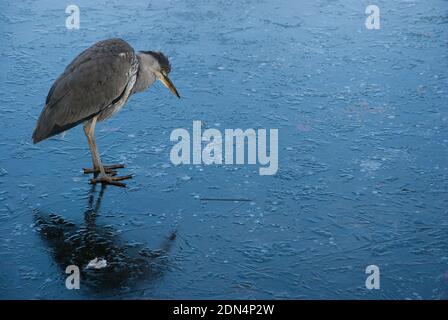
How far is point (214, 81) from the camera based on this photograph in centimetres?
782

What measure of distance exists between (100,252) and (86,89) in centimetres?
153

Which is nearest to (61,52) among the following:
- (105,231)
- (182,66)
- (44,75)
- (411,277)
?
(44,75)

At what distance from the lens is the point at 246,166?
6426 millimetres

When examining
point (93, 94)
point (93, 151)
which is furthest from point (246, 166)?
point (93, 94)

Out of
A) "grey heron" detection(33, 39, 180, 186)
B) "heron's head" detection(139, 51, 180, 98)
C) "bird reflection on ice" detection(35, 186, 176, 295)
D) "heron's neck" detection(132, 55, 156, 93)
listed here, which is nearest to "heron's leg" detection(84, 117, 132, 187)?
"grey heron" detection(33, 39, 180, 186)

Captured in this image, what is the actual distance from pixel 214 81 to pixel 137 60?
4.43 feet

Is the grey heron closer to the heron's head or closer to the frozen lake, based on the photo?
the heron's head

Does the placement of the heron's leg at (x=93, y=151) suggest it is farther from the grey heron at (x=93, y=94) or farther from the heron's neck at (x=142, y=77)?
the heron's neck at (x=142, y=77)

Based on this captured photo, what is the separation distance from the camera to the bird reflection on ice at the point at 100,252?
5004 millimetres

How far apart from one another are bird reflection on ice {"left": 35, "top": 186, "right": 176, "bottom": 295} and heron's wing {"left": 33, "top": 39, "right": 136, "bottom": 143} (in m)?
0.78

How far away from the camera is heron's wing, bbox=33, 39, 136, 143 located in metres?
6.14

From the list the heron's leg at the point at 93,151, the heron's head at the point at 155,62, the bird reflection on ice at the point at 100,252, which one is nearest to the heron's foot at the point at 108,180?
the heron's leg at the point at 93,151
